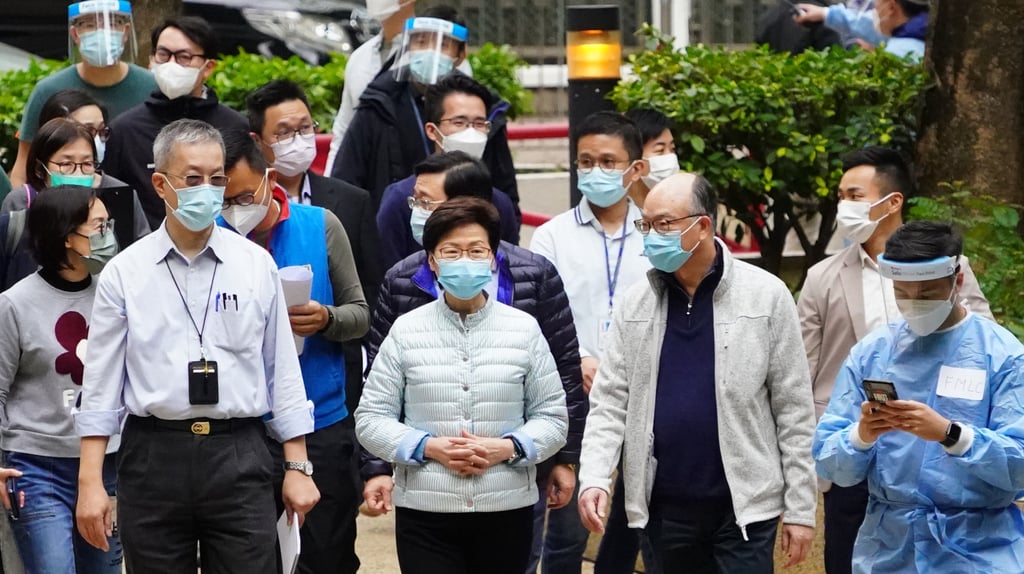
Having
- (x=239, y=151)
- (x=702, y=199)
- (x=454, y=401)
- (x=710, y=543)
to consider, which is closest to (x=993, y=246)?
(x=702, y=199)

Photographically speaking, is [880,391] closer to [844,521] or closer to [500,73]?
[844,521]

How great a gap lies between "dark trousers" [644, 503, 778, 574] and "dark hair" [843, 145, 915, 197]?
1.58m

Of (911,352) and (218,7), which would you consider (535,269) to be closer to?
(911,352)

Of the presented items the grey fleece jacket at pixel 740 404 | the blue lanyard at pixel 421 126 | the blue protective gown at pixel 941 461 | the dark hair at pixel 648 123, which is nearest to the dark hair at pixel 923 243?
the blue protective gown at pixel 941 461

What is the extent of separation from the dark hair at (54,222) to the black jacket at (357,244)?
118 cm

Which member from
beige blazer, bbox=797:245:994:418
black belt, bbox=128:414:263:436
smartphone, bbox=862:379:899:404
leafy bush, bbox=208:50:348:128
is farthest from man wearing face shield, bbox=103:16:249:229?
smartphone, bbox=862:379:899:404

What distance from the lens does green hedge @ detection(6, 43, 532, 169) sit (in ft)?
32.1

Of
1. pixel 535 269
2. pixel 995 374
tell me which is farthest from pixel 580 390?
pixel 995 374

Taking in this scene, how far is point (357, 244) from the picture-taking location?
23.4 ft

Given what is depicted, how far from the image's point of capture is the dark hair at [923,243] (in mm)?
5301

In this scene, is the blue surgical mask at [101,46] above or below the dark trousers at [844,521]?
above

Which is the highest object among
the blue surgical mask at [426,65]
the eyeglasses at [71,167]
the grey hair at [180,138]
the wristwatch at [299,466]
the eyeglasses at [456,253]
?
the blue surgical mask at [426,65]

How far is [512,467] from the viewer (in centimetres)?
585

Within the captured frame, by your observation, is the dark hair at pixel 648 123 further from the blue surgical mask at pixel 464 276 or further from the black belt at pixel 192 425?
the black belt at pixel 192 425
